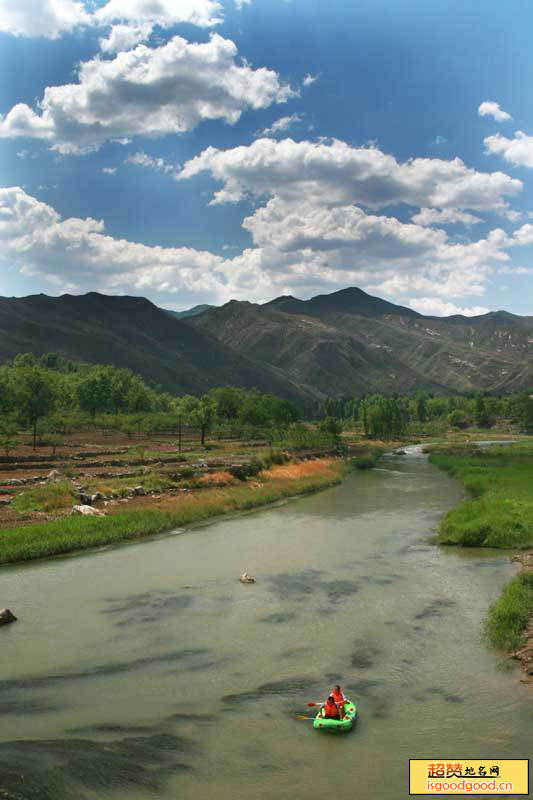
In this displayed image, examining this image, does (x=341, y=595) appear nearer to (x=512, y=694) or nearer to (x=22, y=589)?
(x=512, y=694)

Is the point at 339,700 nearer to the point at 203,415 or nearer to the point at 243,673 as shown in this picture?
the point at 243,673

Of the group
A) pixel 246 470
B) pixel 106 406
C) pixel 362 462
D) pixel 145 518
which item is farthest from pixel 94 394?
pixel 145 518

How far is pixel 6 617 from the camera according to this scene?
28234 millimetres

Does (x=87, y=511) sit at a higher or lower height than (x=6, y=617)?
higher

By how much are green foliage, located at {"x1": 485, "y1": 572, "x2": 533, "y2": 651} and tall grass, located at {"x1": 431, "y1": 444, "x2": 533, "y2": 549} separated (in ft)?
43.4

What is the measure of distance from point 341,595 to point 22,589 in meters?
18.2

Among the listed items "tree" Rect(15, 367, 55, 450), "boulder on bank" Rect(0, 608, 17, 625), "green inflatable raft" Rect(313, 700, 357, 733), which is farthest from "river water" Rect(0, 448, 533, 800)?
"tree" Rect(15, 367, 55, 450)

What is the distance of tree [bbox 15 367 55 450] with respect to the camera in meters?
106

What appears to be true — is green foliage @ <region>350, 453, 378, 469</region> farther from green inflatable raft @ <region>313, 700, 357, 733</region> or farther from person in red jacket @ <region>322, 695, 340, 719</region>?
green inflatable raft @ <region>313, 700, 357, 733</region>

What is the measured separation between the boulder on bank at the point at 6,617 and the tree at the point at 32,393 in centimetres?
7913

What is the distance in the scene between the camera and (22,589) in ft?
111

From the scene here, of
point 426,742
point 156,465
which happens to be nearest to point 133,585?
point 426,742

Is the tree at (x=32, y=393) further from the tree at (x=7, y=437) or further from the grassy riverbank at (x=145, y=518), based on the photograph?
the grassy riverbank at (x=145, y=518)

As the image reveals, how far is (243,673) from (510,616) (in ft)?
44.6
